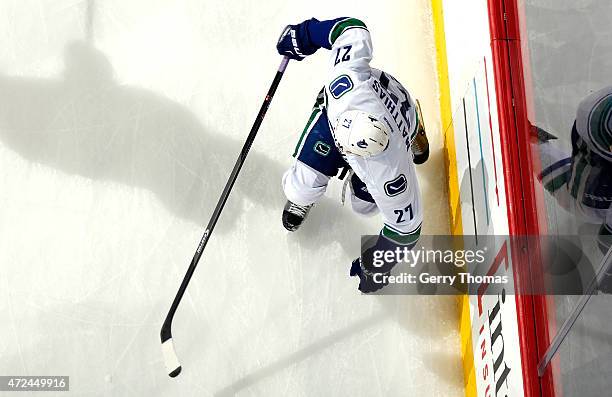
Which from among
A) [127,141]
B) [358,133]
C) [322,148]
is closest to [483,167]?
[322,148]

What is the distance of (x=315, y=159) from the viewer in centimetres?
247

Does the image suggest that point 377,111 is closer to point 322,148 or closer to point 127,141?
point 322,148

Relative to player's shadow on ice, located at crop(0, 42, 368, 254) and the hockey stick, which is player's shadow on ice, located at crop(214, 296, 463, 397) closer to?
the hockey stick

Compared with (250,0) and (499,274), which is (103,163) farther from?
(499,274)

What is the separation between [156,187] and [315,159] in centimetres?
81

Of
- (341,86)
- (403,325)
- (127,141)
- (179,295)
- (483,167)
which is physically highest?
(127,141)

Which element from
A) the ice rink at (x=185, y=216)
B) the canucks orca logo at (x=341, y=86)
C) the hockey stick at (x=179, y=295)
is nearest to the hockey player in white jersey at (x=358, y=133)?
the canucks orca logo at (x=341, y=86)

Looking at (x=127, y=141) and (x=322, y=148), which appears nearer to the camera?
(x=322, y=148)

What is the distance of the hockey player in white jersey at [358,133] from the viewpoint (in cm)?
206

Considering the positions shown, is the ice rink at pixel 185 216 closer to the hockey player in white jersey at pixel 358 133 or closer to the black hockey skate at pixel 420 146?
the black hockey skate at pixel 420 146

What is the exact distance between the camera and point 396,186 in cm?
219

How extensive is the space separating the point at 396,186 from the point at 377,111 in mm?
229

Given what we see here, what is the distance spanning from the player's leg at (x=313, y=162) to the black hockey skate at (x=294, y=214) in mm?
70

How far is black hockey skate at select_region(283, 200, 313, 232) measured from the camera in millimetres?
2740
